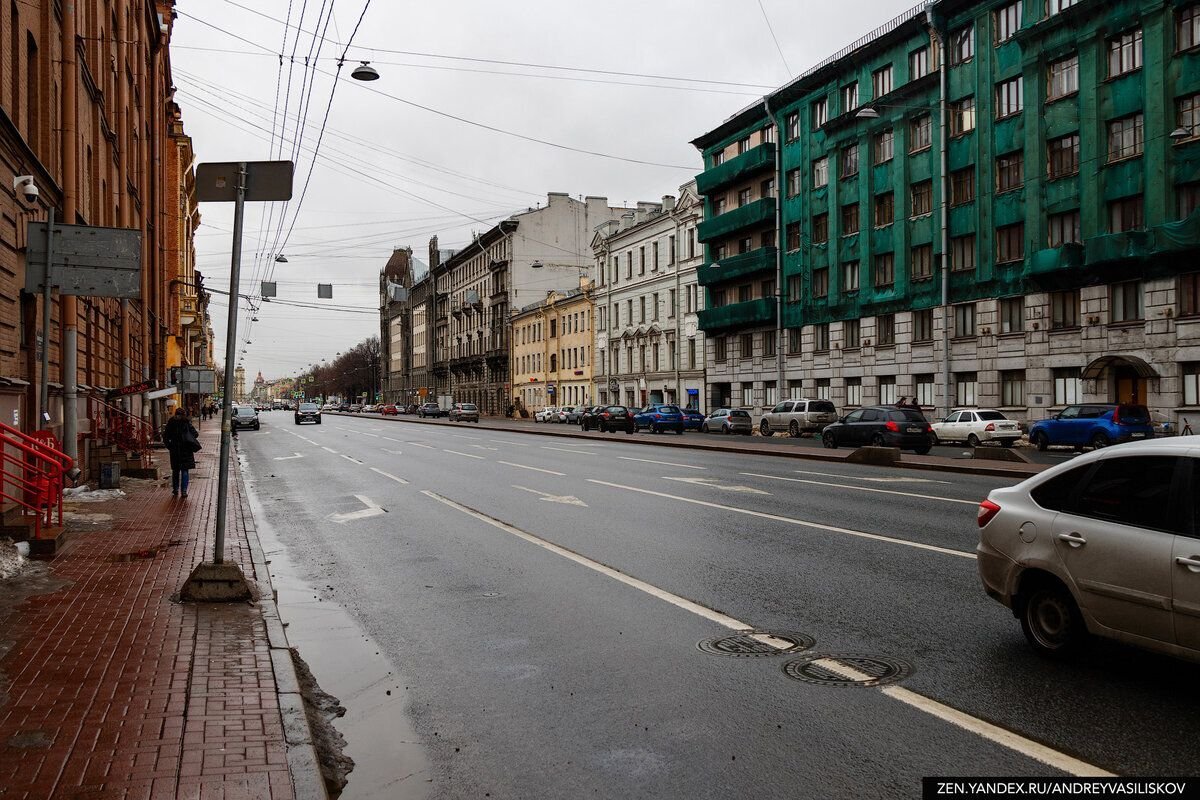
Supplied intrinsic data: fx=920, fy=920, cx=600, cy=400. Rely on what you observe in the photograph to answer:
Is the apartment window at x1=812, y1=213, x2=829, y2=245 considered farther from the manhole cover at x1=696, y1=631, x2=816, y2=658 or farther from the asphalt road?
the manhole cover at x1=696, y1=631, x2=816, y2=658

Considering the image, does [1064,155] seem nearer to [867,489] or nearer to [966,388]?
[966,388]

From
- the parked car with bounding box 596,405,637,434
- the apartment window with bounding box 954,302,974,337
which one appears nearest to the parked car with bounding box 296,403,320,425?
the parked car with bounding box 596,405,637,434

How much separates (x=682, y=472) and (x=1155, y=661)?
15.4 metres

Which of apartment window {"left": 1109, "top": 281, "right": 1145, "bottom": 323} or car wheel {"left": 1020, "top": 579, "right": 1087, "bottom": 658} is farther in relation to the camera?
apartment window {"left": 1109, "top": 281, "right": 1145, "bottom": 323}

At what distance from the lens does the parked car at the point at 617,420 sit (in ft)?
161

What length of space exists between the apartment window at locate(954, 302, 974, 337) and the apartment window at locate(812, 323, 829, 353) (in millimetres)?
8902

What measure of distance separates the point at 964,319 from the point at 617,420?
739 inches

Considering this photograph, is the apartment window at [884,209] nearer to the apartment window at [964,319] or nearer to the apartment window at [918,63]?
the apartment window at [918,63]

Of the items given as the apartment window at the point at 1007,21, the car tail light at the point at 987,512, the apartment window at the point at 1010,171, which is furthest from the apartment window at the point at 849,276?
the car tail light at the point at 987,512

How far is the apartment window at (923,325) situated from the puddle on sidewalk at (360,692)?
3566 cm

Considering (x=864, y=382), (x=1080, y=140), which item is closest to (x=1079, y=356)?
(x=1080, y=140)

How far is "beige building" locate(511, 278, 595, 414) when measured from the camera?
76.1m

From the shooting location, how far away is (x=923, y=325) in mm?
40469

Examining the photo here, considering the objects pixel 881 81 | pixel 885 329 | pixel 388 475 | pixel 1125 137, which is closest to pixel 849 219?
pixel 885 329
